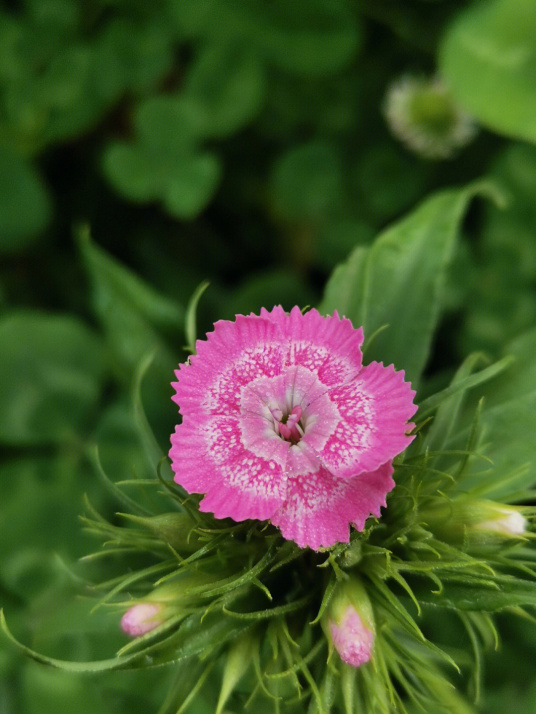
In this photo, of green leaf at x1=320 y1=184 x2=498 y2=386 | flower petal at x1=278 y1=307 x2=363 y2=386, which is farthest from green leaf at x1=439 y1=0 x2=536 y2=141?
flower petal at x1=278 y1=307 x2=363 y2=386

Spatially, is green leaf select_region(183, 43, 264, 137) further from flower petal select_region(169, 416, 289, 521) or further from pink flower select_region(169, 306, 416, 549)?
flower petal select_region(169, 416, 289, 521)

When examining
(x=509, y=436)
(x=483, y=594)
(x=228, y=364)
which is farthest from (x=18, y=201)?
(x=483, y=594)

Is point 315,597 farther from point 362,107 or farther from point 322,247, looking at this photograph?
point 362,107

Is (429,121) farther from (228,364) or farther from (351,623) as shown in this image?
(351,623)

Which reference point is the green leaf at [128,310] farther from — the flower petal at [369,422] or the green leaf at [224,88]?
the flower petal at [369,422]

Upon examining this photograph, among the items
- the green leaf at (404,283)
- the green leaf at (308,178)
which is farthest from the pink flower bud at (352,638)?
the green leaf at (308,178)

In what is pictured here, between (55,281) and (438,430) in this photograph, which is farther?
(55,281)

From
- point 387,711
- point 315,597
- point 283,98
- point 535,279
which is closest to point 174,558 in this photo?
point 315,597
